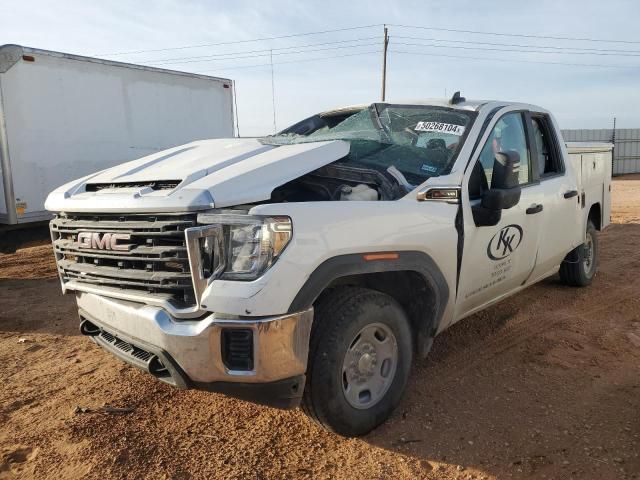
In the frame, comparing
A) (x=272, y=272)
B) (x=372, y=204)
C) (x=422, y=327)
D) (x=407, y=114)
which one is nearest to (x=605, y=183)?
(x=407, y=114)

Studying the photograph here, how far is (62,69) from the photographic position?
7641 millimetres

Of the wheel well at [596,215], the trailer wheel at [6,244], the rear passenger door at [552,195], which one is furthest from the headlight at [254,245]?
the trailer wheel at [6,244]

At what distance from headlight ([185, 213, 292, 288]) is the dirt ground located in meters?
1.08

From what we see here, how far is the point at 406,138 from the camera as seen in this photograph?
12.9 feet

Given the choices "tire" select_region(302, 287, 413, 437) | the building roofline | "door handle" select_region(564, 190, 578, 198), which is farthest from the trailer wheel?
"door handle" select_region(564, 190, 578, 198)

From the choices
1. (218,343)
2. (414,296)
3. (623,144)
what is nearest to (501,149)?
(414,296)

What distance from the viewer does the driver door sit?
3559 millimetres

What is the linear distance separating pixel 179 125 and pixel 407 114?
6384mm

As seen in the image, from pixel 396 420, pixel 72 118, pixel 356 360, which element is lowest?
pixel 396 420

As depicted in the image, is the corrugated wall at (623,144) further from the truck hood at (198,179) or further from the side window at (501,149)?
the truck hood at (198,179)

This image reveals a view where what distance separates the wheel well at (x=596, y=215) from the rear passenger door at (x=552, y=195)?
44.8 inches

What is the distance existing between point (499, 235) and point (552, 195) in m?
1.06

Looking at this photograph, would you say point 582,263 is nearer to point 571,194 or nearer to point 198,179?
point 571,194

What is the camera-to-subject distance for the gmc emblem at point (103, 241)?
2.79 m
